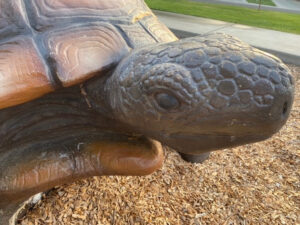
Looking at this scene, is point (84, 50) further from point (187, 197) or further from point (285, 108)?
point (187, 197)

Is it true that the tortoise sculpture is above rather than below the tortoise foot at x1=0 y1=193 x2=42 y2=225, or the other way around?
above

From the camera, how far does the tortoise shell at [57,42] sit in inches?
38.5

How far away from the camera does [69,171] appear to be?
1.25 m

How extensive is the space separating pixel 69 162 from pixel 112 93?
0.39 m

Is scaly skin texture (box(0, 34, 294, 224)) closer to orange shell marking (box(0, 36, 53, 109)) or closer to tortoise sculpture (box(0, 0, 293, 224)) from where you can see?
tortoise sculpture (box(0, 0, 293, 224))

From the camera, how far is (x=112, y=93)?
1041 mm

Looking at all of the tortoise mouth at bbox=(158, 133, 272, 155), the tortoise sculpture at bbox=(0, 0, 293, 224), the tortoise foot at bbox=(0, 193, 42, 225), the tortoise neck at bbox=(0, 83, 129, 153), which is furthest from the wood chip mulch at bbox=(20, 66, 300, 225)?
the tortoise mouth at bbox=(158, 133, 272, 155)

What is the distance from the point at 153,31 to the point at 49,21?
1.41ft

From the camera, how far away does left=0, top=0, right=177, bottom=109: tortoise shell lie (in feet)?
3.21

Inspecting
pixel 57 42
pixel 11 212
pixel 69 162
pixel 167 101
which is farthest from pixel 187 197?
pixel 57 42

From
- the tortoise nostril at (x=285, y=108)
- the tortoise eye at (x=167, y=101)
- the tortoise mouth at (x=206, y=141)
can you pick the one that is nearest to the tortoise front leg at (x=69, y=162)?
the tortoise mouth at (x=206, y=141)

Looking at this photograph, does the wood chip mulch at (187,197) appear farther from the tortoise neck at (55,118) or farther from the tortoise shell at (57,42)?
the tortoise shell at (57,42)

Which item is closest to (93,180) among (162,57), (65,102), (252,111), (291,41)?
(65,102)

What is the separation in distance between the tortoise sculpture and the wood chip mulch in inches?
13.5
